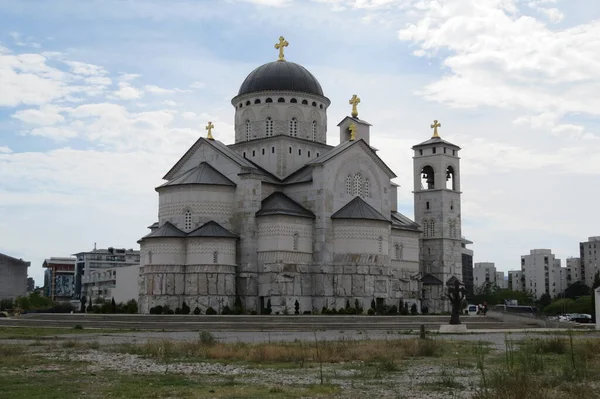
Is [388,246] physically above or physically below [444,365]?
above

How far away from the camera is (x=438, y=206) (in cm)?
7038

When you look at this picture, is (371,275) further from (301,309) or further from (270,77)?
(270,77)

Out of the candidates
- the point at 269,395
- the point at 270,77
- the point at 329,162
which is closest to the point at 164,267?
the point at 329,162

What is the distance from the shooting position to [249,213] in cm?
5634

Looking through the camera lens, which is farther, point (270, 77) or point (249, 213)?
point (270, 77)

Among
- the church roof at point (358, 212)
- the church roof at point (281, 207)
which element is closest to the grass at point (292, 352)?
the church roof at point (281, 207)

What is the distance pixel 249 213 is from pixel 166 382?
39.2 metres

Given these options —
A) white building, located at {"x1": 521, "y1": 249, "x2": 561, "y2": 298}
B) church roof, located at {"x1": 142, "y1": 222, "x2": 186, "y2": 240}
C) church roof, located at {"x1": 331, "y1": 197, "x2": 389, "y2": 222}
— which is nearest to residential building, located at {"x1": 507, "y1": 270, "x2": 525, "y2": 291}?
white building, located at {"x1": 521, "y1": 249, "x2": 561, "y2": 298}

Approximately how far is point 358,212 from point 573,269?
111042mm

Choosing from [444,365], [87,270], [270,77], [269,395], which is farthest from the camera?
[87,270]

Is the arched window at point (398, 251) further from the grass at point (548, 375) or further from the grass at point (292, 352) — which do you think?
the grass at point (292, 352)

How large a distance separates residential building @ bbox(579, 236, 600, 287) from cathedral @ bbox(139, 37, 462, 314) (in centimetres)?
8812

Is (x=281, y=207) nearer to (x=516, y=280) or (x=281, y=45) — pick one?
(x=281, y=45)

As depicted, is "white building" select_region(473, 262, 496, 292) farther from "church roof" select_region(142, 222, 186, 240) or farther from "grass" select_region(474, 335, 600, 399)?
"grass" select_region(474, 335, 600, 399)
